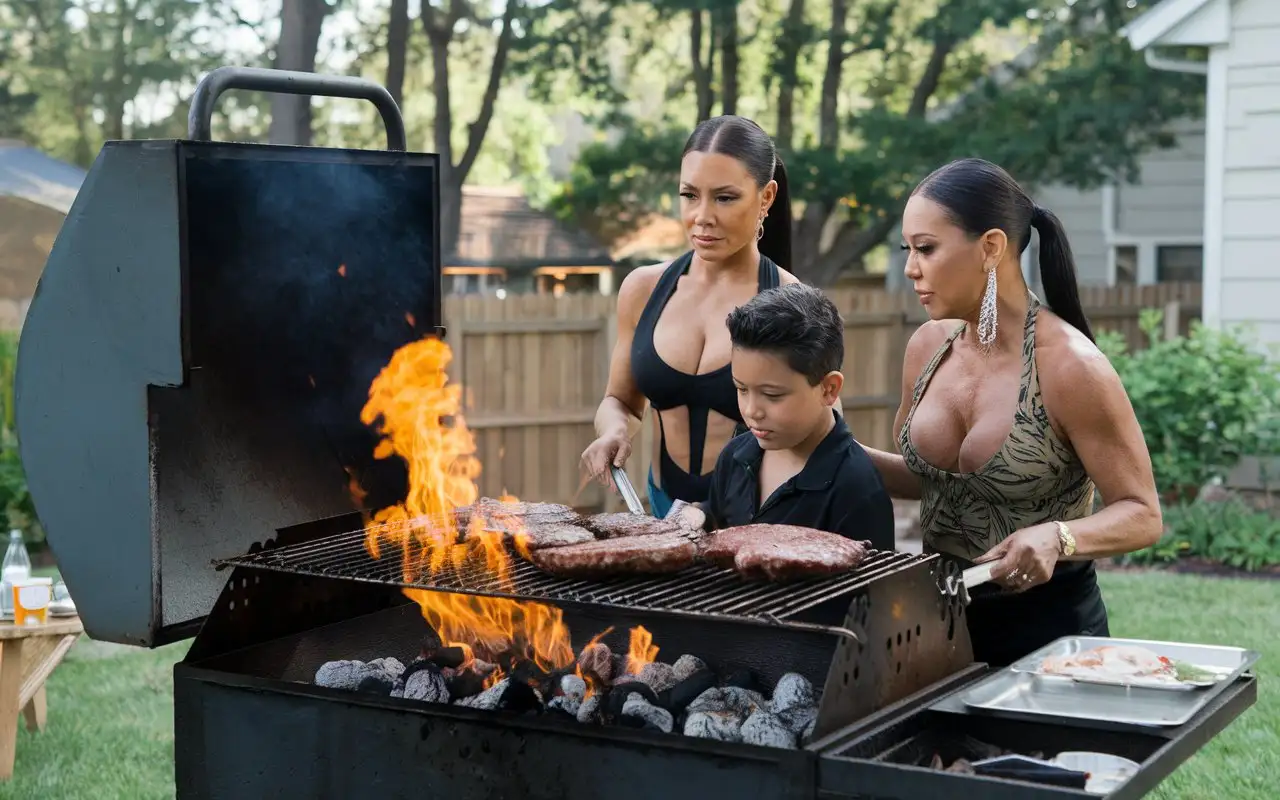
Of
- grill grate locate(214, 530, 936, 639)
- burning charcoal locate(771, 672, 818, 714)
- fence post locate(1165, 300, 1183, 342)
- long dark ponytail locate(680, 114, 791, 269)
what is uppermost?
long dark ponytail locate(680, 114, 791, 269)

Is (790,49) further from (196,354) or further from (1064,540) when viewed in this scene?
(1064,540)

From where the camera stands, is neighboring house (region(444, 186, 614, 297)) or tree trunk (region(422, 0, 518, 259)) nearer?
tree trunk (region(422, 0, 518, 259))

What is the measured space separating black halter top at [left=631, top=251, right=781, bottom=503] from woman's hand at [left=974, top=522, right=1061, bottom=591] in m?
1.11

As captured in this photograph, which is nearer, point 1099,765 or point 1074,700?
point 1099,765

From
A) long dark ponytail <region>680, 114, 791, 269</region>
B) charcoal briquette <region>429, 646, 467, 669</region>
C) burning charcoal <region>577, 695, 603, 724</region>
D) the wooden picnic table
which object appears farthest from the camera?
the wooden picnic table

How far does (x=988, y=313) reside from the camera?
123 inches

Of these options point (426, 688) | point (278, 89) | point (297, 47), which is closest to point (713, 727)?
point (426, 688)

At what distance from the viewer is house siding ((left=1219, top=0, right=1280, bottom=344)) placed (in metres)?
10.4

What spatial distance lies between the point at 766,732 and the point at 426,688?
78 cm

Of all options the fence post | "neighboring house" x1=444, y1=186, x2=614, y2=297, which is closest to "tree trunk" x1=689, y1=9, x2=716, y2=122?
"neighboring house" x1=444, y1=186, x2=614, y2=297

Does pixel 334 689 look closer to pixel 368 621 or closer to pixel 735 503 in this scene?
pixel 368 621

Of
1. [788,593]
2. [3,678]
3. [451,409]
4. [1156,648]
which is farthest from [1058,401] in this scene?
[3,678]

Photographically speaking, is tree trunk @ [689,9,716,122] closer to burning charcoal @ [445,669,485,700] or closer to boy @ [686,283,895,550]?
boy @ [686,283,895,550]

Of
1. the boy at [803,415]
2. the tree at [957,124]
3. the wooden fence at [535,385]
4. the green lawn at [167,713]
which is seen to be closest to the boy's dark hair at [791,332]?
the boy at [803,415]
